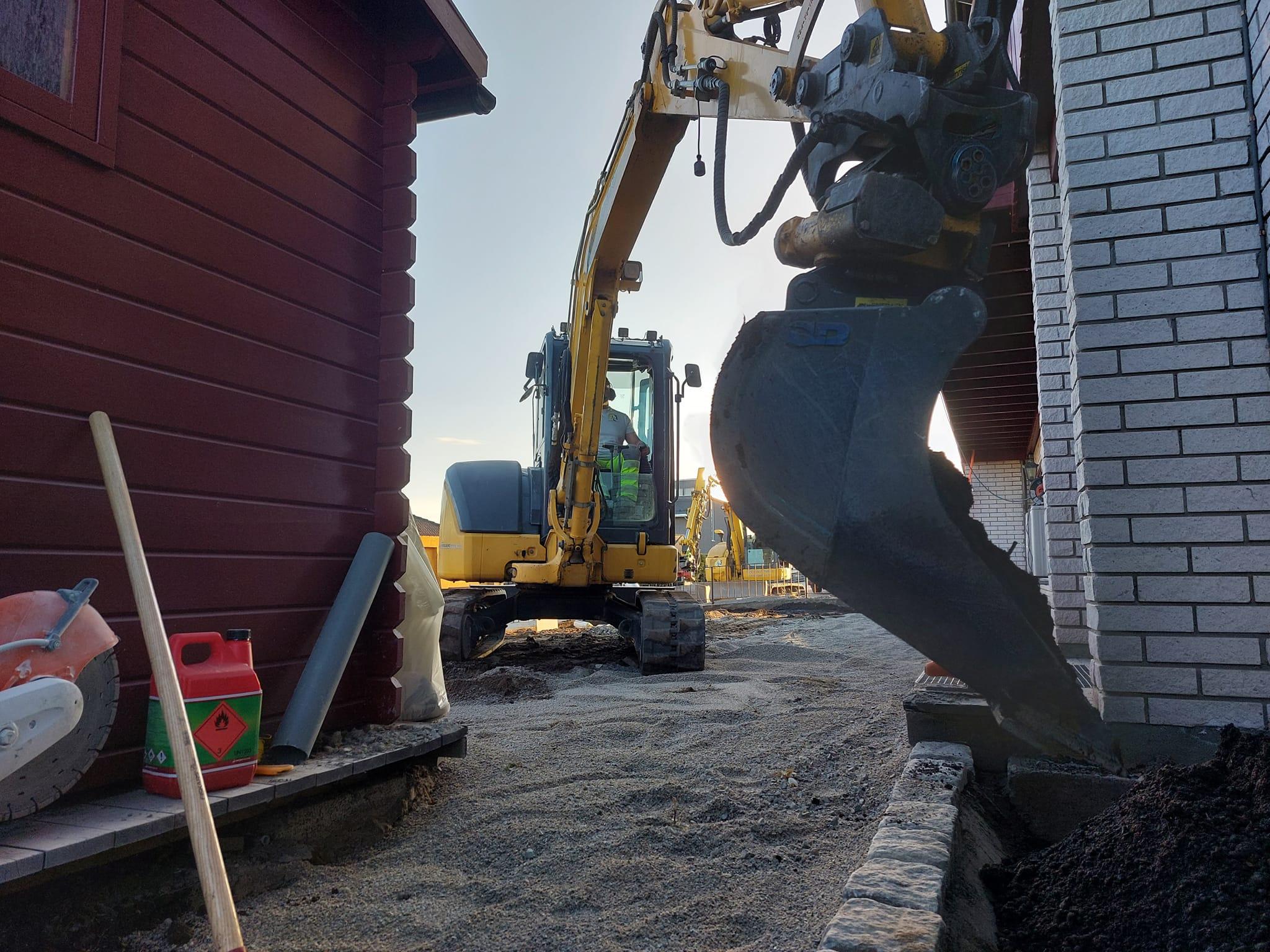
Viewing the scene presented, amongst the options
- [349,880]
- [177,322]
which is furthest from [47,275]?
[349,880]

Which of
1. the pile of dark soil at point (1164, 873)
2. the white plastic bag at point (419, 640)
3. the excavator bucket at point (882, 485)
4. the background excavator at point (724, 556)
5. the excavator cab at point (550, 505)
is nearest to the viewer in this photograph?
the pile of dark soil at point (1164, 873)

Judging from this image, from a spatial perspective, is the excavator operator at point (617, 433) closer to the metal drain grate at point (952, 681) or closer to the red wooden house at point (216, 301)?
the red wooden house at point (216, 301)

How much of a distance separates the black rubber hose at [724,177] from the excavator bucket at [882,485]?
0.56 m

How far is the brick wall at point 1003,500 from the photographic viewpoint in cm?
1212

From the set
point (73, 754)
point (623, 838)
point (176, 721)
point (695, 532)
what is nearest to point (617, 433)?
point (623, 838)

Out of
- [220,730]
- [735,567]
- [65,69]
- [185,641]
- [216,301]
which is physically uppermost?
[65,69]

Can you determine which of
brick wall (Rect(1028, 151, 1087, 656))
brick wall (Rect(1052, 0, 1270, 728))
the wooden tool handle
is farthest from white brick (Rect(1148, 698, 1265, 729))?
the wooden tool handle

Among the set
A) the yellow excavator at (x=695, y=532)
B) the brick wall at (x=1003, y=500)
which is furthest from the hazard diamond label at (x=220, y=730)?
the yellow excavator at (x=695, y=532)

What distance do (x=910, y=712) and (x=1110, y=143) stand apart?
1.89 meters

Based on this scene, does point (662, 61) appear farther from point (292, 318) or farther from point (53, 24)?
point (53, 24)

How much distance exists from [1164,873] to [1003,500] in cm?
1192

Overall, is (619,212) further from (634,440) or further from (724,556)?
(724,556)

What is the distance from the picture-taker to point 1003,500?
12.6 meters

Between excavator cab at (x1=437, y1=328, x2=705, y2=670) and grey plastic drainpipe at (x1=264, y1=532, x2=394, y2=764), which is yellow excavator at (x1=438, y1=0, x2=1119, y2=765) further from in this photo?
excavator cab at (x1=437, y1=328, x2=705, y2=670)
